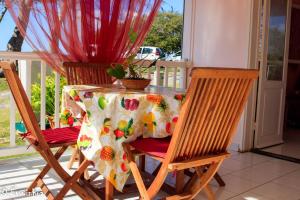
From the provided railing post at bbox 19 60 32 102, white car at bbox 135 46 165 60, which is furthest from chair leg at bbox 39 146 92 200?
white car at bbox 135 46 165 60

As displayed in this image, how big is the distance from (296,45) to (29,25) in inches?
194

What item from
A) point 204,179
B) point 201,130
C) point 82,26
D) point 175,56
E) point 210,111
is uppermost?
point 82,26

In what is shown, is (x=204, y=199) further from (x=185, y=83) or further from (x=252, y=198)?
(x=185, y=83)

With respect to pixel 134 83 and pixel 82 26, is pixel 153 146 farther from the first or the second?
pixel 82 26

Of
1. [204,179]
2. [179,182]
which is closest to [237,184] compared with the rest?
[179,182]

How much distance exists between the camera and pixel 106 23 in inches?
124

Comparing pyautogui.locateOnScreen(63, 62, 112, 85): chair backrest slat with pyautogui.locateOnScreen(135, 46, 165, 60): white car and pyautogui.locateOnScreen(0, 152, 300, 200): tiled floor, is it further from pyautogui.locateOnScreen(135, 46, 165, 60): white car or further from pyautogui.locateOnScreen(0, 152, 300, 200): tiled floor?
pyautogui.locateOnScreen(0, 152, 300, 200): tiled floor

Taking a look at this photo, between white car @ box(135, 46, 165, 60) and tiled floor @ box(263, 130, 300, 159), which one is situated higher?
white car @ box(135, 46, 165, 60)

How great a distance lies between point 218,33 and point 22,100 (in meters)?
2.83

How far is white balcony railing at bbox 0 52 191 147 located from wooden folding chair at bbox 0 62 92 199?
3.36 ft

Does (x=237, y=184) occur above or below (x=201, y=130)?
below

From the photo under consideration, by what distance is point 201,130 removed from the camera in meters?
1.87

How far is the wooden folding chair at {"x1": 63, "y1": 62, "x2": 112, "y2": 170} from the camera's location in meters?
2.96

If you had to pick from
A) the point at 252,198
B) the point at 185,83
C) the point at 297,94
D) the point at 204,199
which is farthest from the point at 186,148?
the point at 297,94
